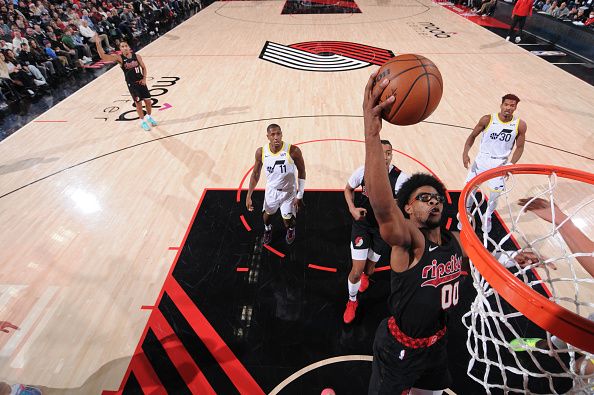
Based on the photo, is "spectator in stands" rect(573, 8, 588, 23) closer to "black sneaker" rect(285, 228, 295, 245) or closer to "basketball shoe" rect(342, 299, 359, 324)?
"black sneaker" rect(285, 228, 295, 245)

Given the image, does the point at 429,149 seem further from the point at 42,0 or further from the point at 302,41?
the point at 42,0

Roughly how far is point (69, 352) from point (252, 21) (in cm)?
1554

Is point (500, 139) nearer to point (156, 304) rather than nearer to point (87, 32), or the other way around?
point (156, 304)

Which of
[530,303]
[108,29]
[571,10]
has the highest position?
[530,303]

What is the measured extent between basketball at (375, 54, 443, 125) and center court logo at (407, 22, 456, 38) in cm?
1307

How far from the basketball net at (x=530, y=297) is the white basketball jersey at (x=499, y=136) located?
0.57m

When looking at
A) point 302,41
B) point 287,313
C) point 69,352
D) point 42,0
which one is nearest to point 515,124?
point 287,313

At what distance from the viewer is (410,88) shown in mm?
1783

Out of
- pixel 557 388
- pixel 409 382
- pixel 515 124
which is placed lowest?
pixel 557 388

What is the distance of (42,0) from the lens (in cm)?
1248

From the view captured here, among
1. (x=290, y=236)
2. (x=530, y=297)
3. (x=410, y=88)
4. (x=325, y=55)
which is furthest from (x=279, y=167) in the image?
(x=325, y=55)

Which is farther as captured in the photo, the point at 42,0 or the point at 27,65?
the point at 42,0

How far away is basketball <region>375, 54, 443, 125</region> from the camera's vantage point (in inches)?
68.7

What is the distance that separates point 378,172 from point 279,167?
2.38 m
